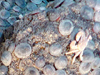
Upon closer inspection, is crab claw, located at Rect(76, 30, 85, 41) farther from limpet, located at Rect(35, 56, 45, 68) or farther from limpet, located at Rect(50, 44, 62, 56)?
limpet, located at Rect(35, 56, 45, 68)

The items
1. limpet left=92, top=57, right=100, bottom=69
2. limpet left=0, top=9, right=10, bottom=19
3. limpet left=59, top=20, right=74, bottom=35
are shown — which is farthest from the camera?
limpet left=0, top=9, right=10, bottom=19

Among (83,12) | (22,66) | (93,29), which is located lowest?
(22,66)

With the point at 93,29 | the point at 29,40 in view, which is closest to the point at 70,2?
the point at 93,29

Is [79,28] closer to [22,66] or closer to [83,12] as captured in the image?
[83,12]

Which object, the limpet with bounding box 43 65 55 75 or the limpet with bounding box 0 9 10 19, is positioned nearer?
the limpet with bounding box 43 65 55 75

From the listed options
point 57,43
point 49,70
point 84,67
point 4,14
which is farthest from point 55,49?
point 4,14

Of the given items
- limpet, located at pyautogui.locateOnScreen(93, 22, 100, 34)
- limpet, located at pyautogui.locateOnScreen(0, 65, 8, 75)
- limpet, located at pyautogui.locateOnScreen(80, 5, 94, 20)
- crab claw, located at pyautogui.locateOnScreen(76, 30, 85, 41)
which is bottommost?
limpet, located at pyautogui.locateOnScreen(0, 65, 8, 75)

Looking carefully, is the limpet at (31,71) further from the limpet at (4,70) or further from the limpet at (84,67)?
the limpet at (84,67)

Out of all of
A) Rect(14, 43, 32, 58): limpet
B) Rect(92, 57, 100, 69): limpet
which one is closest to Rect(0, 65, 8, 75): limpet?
Rect(14, 43, 32, 58): limpet

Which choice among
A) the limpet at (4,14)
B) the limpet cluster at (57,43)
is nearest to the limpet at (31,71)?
the limpet cluster at (57,43)
